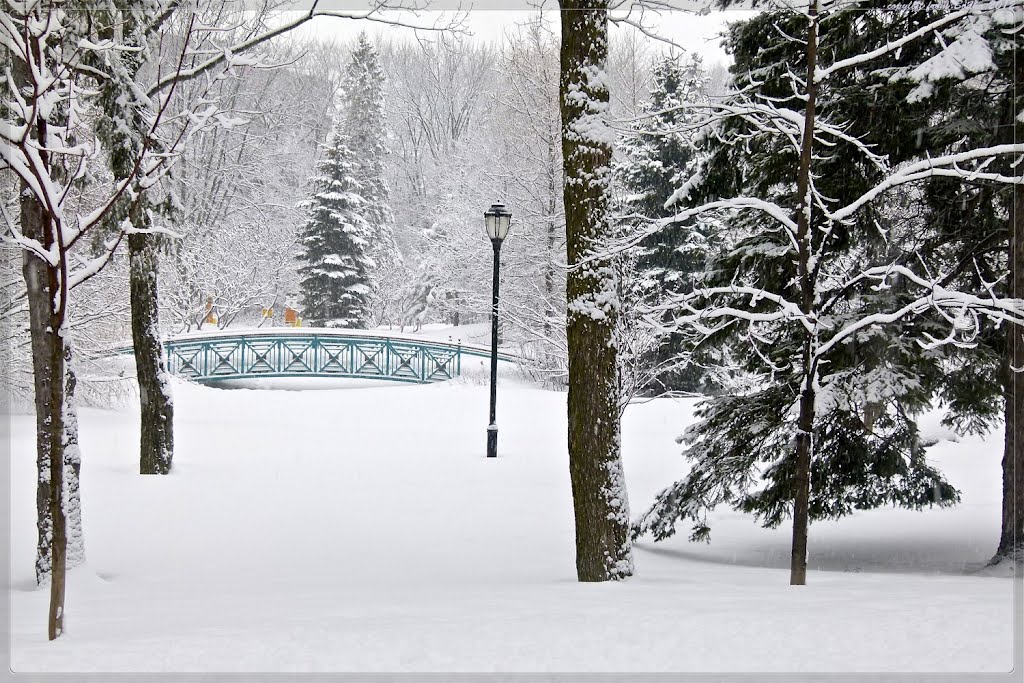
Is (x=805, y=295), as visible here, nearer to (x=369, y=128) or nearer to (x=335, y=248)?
(x=335, y=248)

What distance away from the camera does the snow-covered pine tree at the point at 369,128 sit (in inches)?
1512

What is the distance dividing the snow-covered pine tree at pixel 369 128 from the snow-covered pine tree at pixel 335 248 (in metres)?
3.24

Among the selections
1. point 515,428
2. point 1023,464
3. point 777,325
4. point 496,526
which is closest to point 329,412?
point 515,428

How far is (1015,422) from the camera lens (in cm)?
716

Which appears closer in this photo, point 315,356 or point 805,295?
point 805,295

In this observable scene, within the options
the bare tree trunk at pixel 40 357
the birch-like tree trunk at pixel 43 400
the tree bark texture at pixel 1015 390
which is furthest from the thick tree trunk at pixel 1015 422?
the bare tree trunk at pixel 40 357

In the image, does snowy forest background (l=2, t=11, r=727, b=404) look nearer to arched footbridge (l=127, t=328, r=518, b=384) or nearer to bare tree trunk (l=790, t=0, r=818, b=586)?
arched footbridge (l=127, t=328, r=518, b=384)

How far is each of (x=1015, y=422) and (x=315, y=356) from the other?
20.9 meters

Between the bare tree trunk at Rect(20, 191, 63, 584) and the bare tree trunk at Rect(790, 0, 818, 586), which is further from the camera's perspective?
the bare tree trunk at Rect(20, 191, 63, 584)

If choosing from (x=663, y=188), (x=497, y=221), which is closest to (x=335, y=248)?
(x=663, y=188)

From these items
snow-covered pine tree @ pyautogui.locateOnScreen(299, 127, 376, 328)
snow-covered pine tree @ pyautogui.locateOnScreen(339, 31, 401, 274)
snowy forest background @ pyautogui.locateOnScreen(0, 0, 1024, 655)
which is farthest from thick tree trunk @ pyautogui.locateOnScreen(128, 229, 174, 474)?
snow-covered pine tree @ pyautogui.locateOnScreen(339, 31, 401, 274)

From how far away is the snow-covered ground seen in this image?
4012 millimetres

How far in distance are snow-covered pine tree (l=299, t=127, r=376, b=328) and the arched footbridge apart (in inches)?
278

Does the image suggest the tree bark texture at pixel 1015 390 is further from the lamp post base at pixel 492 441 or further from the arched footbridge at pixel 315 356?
the arched footbridge at pixel 315 356
